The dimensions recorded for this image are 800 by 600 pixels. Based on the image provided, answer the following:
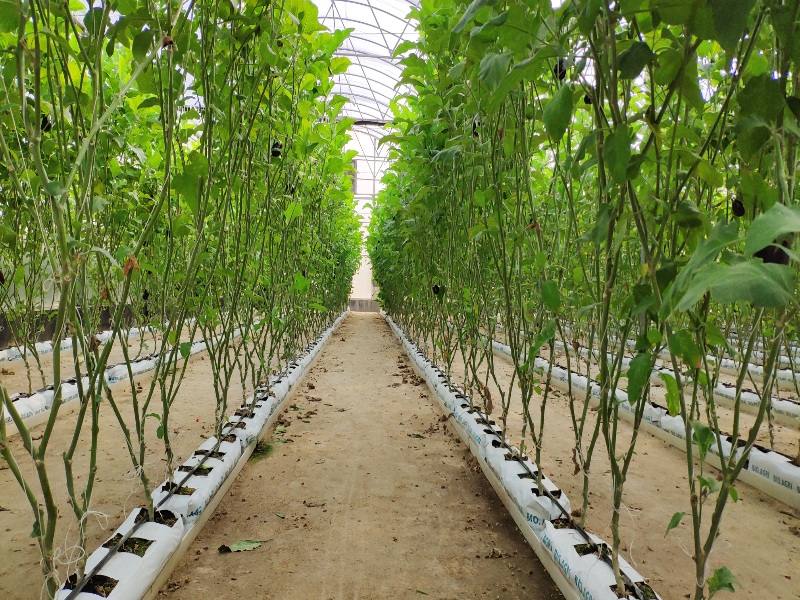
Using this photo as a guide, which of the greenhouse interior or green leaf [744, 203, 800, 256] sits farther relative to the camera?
the greenhouse interior

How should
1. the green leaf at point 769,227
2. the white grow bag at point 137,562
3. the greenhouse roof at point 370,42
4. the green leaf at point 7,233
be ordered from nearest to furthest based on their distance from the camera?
the green leaf at point 769,227, the green leaf at point 7,233, the white grow bag at point 137,562, the greenhouse roof at point 370,42

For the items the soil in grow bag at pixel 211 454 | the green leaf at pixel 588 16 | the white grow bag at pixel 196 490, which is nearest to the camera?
the green leaf at pixel 588 16

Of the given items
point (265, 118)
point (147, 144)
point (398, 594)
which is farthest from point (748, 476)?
point (147, 144)

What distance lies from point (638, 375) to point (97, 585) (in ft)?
4.43

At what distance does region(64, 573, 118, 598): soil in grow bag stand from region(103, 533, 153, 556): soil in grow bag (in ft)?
0.39

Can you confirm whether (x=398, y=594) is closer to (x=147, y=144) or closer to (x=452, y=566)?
(x=452, y=566)

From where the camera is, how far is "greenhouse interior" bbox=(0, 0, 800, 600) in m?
0.86

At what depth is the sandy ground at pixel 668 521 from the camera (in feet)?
5.34

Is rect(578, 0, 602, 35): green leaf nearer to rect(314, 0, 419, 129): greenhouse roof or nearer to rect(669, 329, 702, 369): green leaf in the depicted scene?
rect(669, 329, 702, 369): green leaf

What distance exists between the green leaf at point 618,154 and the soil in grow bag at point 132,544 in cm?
152

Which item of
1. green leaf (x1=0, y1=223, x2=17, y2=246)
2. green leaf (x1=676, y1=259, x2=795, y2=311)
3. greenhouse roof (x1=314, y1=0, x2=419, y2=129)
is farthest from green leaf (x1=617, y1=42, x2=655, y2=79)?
greenhouse roof (x1=314, y1=0, x2=419, y2=129)

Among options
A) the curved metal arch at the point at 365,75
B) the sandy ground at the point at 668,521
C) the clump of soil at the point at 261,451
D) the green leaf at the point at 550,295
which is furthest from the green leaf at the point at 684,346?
the curved metal arch at the point at 365,75

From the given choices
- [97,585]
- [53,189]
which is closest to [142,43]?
[53,189]

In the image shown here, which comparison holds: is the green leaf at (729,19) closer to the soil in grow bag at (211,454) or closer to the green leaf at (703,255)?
the green leaf at (703,255)
